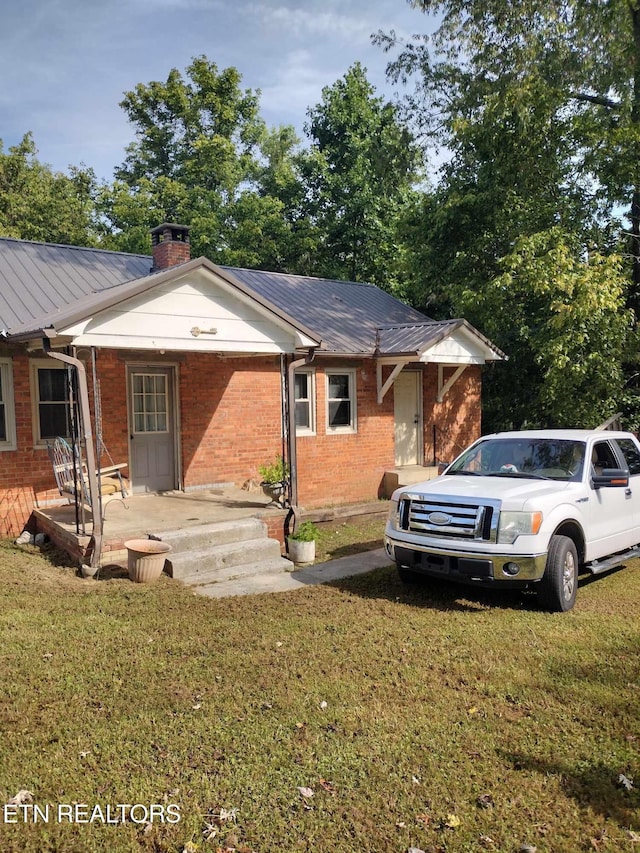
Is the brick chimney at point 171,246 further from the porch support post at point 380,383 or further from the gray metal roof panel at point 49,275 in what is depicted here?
the porch support post at point 380,383

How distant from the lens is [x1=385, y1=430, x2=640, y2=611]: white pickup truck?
6250mm

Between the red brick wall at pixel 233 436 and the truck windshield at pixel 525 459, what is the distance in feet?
16.8

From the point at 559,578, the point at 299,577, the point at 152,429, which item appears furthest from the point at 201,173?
the point at 559,578

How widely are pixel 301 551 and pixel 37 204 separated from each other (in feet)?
71.3

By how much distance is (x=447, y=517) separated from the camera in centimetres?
660

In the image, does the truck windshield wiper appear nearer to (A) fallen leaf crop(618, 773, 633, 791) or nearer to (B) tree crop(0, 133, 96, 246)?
(A) fallen leaf crop(618, 773, 633, 791)

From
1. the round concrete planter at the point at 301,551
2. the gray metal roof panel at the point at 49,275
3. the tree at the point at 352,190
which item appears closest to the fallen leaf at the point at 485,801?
the round concrete planter at the point at 301,551

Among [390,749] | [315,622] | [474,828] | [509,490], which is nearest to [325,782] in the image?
[390,749]

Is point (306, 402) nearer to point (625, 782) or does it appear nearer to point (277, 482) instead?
point (277, 482)

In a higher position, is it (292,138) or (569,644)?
(292,138)

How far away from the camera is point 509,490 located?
6613 mm

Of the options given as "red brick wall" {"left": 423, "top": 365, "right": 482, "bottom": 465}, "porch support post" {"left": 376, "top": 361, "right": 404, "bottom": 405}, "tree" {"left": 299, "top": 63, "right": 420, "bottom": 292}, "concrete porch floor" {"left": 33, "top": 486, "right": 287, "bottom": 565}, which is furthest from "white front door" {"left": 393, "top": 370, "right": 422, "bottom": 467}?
"tree" {"left": 299, "top": 63, "right": 420, "bottom": 292}

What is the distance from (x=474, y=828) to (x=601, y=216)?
1424 cm

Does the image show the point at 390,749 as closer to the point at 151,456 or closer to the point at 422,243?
the point at 151,456
